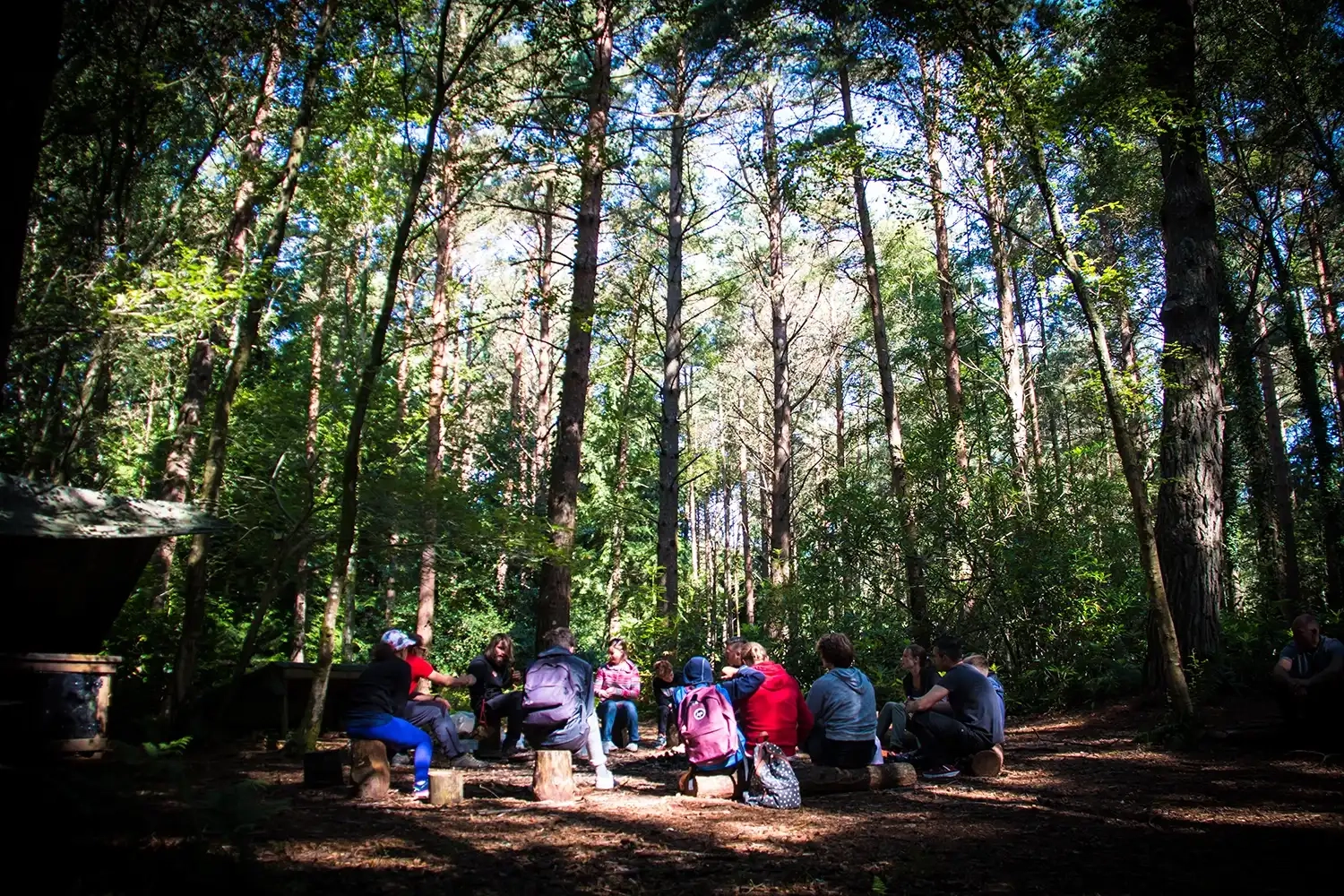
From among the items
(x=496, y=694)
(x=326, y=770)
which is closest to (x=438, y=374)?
(x=496, y=694)

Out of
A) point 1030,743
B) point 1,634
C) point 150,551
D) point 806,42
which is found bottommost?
point 1030,743

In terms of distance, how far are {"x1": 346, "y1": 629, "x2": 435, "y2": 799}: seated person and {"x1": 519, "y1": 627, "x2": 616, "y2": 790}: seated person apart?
0.78 meters

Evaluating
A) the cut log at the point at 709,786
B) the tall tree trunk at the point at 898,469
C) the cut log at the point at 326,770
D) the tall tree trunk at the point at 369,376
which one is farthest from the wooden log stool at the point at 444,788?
the tall tree trunk at the point at 898,469

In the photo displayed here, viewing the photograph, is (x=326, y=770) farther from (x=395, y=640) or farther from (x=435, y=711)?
(x=395, y=640)

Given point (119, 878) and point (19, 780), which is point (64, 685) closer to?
point (19, 780)

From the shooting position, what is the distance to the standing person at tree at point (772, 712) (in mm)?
5875

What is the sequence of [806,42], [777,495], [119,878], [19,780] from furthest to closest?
1. [777,495]
2. [806,42]
3. [19,780]
4. [119,878]

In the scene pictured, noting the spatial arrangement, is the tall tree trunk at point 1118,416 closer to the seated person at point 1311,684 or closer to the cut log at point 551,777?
the seated person at point 1311,684

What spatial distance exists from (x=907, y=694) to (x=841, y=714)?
2297mm

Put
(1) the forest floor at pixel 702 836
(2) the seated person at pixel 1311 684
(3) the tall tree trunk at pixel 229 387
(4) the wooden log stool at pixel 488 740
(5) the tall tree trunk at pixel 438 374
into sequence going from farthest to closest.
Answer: (5) the tall tree trunk at pixel 438 374 < (3) the tall tree trunk at pixel 229 387 < (4) the wooden log stool at pixel 488 740 < (2) the seated person at pixel 1311 684 < (1) the forest floor at pixel 702 836

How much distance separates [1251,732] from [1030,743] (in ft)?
6.76

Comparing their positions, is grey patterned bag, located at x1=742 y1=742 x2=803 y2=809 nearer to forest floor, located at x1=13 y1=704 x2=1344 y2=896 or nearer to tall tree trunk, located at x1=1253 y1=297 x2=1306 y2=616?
forest floor, located at x1=13 y1=704 x2=1344 y2=896

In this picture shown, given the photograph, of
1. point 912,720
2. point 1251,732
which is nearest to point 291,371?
point 912,720

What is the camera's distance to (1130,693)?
9836mm
